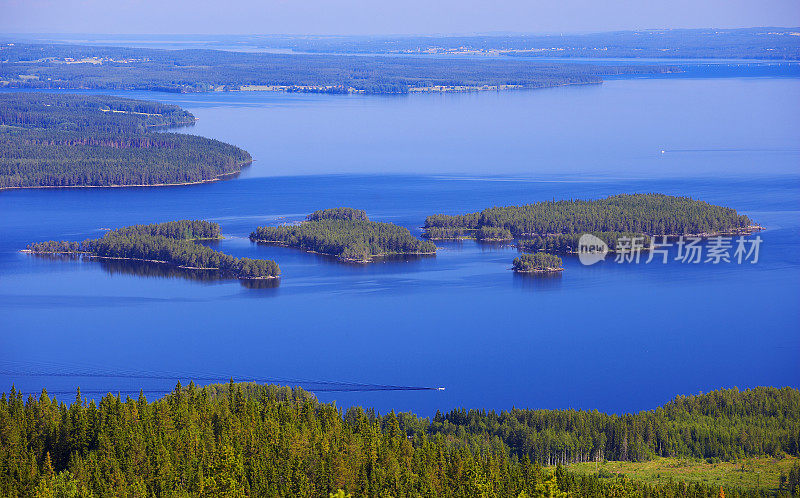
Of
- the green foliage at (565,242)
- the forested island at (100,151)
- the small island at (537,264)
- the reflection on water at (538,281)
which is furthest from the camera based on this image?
the forested island at (100,151)

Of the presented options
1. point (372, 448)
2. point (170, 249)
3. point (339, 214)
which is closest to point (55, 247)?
point (170, 249)

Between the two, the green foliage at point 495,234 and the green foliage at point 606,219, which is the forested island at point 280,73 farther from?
the green foliage at point 495,234

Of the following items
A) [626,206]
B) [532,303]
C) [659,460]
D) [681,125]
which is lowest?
[659,460]

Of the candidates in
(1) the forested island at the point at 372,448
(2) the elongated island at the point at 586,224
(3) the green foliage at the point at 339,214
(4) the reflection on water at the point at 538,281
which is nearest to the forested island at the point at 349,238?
(3) the green foliage at the point at 339,214

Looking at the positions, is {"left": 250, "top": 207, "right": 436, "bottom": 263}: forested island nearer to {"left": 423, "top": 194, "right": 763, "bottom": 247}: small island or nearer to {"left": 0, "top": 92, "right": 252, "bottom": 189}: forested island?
{"left": 423, "top": 194, "right": 763, "bottom": 247}: small island

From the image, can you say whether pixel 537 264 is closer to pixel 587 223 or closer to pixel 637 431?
pixel 587 223

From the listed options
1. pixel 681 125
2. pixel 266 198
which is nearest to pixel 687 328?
pixel 266 198

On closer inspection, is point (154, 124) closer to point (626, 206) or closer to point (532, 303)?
point (626, 206)

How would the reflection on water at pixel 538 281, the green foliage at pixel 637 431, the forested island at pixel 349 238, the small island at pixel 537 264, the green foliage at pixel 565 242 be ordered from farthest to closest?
the green foliage at pixel 565 242, the forested island at pixel 349 238, the small island at pixel 537 264, the reflection on water at pixel 538 281, the green foliage at pixel 637 431
